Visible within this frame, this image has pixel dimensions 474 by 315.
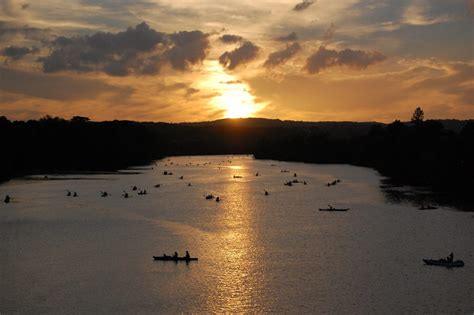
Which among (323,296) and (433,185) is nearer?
(323,296)

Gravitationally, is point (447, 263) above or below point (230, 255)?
below

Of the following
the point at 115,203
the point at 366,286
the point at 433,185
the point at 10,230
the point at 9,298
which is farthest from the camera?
the point at 433,185

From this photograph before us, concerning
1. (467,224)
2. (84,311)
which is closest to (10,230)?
(84,311)

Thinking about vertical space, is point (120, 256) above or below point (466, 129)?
below

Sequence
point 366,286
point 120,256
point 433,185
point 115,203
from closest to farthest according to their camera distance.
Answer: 1. point 366,286
2. point 120,256
3. point 115,203
4. point 433,185

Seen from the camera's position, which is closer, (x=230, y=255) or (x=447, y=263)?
(x=447, y=263)

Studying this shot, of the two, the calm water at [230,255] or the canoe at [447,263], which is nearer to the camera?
the calm water at [230,255]

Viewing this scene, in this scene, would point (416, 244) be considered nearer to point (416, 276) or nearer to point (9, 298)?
point (416, 276)

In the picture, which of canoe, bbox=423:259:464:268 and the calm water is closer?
the calm water
